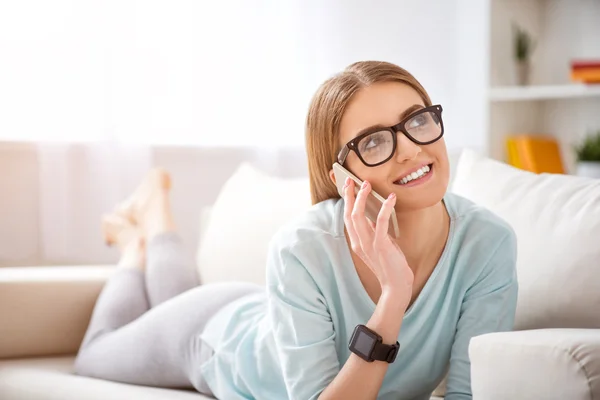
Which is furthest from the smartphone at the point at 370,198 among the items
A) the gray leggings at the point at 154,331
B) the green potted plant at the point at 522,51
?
the green potted plant at the point at 522,51

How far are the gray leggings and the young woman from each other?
0.68 ft

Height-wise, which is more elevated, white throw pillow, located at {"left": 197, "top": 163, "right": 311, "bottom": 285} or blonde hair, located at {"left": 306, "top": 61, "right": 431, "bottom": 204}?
blonde hair, located at {"left": 306, "top": 61, "right": 431, "bottom": 204}

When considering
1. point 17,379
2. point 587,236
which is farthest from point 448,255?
point 17,379

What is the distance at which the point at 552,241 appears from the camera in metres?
1.55

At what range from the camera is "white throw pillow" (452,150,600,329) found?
1473mm

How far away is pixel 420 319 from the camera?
1.46m

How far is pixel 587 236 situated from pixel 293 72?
2.25 metres

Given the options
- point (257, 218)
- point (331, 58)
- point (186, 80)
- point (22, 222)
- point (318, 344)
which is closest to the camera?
point (318, 344)

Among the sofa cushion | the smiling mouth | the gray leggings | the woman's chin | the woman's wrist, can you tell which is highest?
the smiling mouth

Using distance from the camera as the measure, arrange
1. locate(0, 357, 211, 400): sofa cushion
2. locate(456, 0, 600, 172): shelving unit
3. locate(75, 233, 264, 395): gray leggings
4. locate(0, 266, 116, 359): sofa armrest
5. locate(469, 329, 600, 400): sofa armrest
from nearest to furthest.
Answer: locate(469, 329, 600, 400): sofa armrest, locate(0, 357, 211, 400): sofa cushion, locate(75, 233, 264, 395): gray leggings, locate(0, 266, 116, 359): sofa armrest, locate(456, 0, 600, 172): shelving unit

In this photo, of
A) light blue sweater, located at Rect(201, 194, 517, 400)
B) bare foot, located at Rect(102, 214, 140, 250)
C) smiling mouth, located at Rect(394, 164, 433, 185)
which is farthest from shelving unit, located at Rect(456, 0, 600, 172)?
smiling mouth, located at Rect(394, 164, 433, 185)

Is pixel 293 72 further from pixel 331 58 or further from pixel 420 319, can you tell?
pixel 420 319

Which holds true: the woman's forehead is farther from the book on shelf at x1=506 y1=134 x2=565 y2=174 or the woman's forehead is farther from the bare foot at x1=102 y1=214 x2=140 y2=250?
the book on shelf at x1=506 y1=134 x2=565 y2=174

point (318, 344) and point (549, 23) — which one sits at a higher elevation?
point (549, 23)
